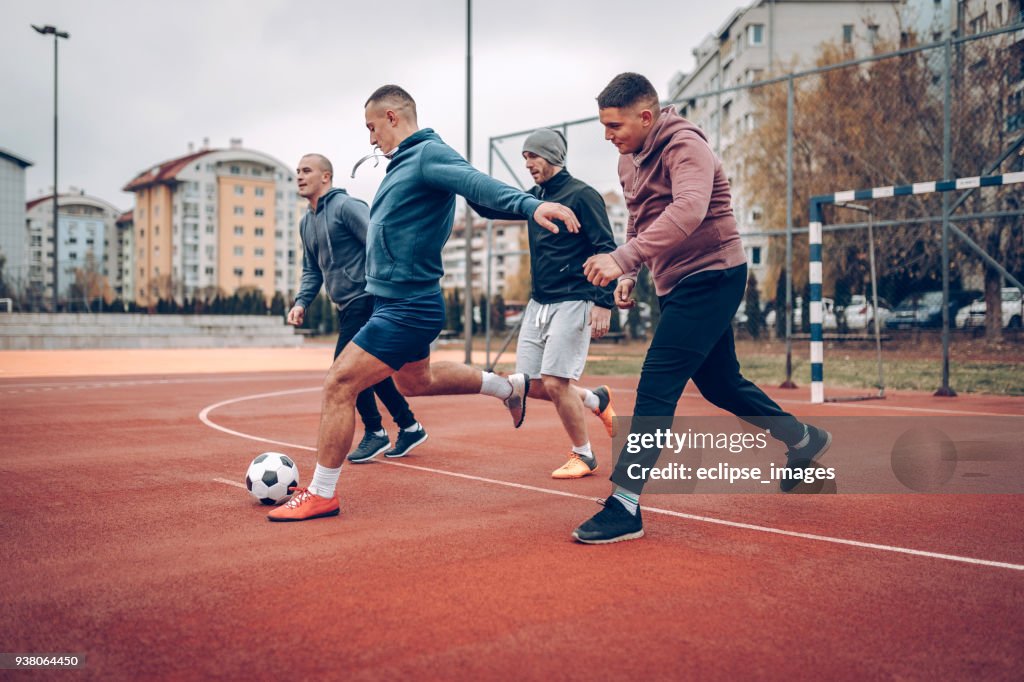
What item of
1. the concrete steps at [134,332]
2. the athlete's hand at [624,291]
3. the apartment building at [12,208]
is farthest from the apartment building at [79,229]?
the athlete's hand at [624,291]

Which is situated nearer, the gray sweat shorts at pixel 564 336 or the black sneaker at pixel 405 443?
the gray sweat shorts at pixel 564 336

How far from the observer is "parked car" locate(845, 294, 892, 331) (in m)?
18.8

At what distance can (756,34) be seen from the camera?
52.6m

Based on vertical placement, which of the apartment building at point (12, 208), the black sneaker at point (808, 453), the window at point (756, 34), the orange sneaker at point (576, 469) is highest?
the window at point (756, 34)

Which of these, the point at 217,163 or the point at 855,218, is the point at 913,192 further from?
the point at 217,163

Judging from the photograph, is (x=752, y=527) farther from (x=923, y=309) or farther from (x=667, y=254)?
(x=923, y=309)

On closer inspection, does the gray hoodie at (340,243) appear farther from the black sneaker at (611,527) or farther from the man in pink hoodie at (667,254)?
the black sneaker at (611,527)

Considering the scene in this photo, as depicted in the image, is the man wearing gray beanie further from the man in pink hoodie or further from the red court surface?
the man in pink hoodie

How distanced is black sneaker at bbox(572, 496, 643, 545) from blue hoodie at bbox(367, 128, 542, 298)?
1.47 metres

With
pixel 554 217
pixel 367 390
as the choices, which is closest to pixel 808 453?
pixel 554 217

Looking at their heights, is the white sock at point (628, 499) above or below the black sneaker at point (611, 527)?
above

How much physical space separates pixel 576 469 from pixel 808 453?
161cm

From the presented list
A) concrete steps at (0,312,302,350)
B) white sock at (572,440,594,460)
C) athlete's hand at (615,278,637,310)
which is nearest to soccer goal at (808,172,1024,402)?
white sock at (572,440,594,460)

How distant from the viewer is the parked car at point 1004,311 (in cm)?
1404
